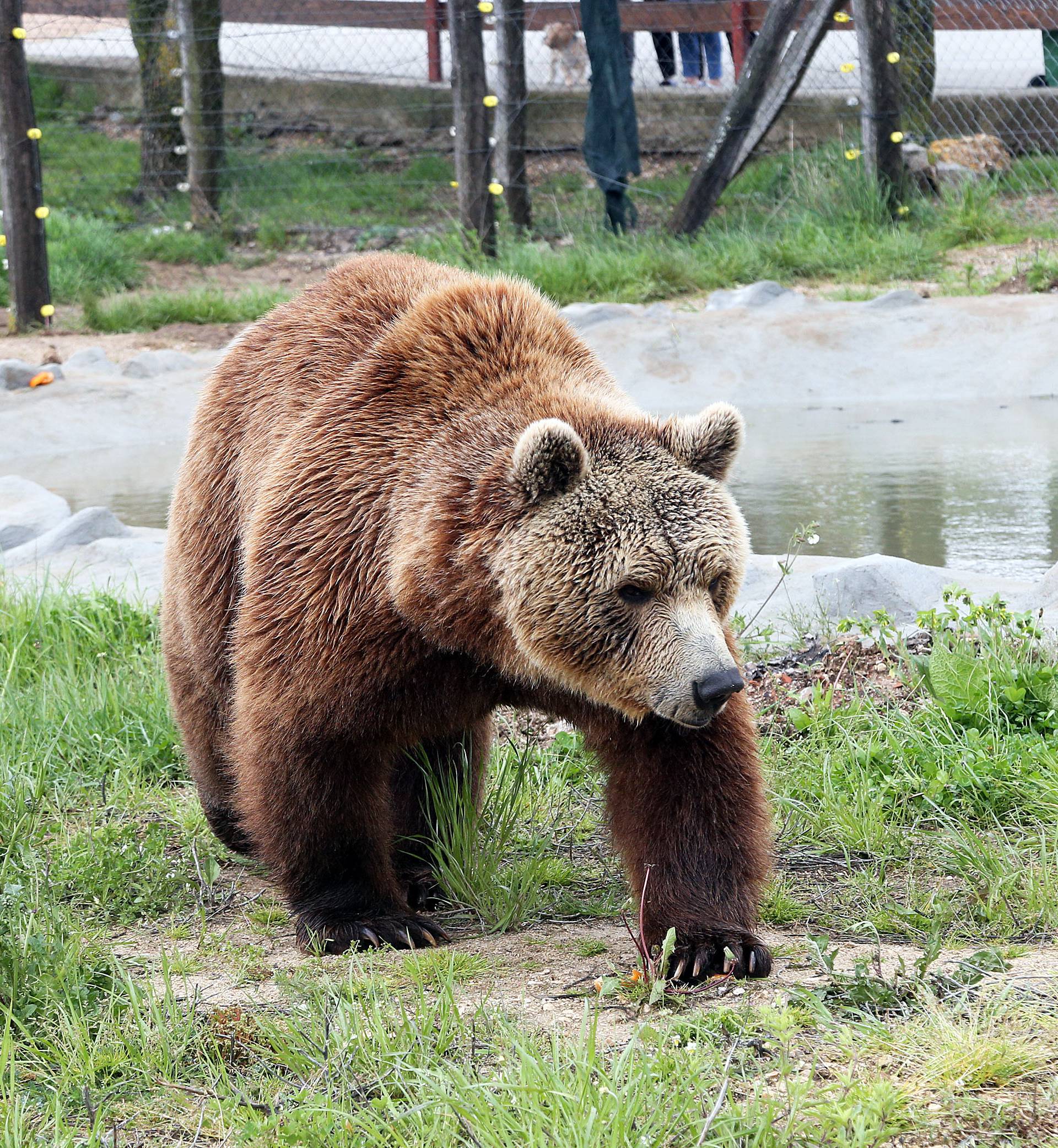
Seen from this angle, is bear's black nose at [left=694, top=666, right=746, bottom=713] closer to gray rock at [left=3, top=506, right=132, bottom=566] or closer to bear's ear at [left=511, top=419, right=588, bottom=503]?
bear's ear at [left=511, top=419, right=588, bottom=503]

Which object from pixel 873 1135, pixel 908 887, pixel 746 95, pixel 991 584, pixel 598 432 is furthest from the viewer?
pixel 746 95

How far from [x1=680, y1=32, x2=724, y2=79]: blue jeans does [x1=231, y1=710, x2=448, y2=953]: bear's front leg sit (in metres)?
12.9

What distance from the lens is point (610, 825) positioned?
3.42 m

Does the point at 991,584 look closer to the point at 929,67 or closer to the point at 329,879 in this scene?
the point at 329,879

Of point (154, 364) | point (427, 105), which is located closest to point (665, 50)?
point (427, 105)

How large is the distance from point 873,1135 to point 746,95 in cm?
982

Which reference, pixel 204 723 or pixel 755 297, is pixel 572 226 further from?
pixel 204 723

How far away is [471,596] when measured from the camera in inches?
123

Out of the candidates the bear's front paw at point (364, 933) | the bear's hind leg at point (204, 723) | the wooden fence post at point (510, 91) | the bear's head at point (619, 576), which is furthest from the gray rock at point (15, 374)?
the bear's head at point (619, 576)

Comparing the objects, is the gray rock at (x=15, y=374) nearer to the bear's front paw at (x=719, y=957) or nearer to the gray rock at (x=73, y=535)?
the gray rock at (x=73, y=535)

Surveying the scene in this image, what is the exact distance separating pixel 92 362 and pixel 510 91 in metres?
3.81

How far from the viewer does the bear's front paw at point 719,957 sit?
3133 millimetres

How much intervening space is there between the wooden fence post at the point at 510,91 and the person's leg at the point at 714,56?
4372 mm

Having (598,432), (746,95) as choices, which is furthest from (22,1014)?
(746,95)
